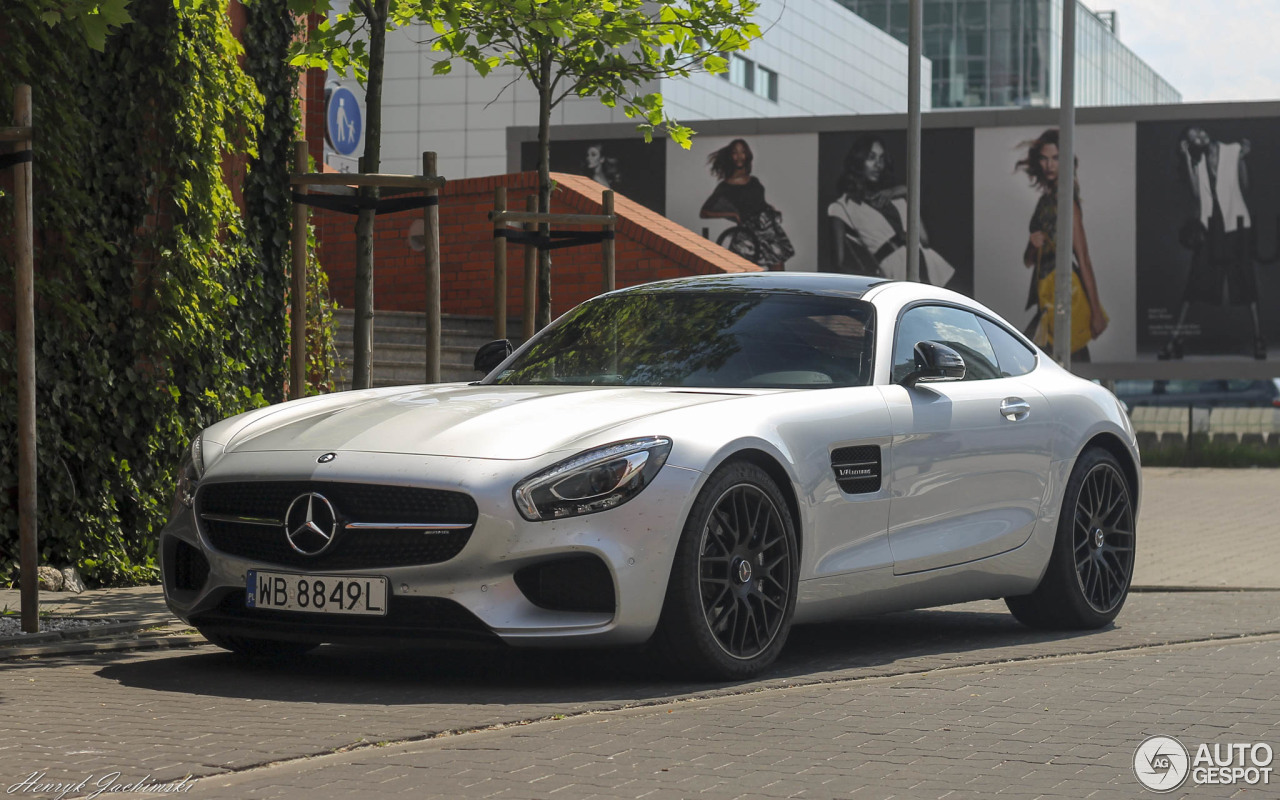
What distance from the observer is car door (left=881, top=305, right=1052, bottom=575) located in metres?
7.52

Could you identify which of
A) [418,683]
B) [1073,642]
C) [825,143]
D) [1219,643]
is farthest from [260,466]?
[825,143]

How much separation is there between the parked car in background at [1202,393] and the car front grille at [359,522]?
2429 cm

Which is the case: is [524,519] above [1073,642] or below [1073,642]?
above

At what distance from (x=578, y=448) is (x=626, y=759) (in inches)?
54.2

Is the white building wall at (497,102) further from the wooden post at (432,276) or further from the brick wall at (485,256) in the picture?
the wooden post at (432,276)

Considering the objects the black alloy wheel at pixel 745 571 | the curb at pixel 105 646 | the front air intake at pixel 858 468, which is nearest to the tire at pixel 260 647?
the curb at pixel 105 646

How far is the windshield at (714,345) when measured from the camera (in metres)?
7.50

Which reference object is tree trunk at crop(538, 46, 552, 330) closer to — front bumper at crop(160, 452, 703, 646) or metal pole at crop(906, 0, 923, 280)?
front bumper at crop(160, 452, 703, 646)

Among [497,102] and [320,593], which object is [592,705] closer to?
[320,593]

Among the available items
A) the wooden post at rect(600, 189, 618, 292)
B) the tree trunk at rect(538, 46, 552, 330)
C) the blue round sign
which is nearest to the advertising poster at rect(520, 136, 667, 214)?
the blue round sign

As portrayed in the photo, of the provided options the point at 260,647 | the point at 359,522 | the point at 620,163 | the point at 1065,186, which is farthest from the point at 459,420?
the point at 620,163

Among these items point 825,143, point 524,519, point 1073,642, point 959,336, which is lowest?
point 1073,642

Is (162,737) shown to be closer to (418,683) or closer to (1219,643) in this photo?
(418,683)

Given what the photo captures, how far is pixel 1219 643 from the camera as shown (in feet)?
27.1
